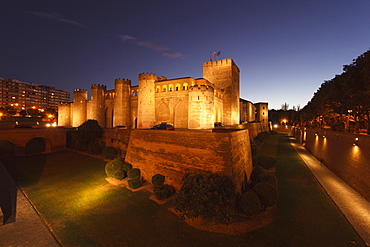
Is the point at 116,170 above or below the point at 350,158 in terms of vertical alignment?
below

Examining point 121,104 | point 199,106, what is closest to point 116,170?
point 199,106

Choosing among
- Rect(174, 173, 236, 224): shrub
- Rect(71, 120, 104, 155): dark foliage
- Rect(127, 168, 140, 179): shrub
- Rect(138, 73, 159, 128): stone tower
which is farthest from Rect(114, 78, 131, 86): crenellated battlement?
Rect(174, 173, 236, 224): shrub

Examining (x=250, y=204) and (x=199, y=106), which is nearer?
(x=250, y=204)

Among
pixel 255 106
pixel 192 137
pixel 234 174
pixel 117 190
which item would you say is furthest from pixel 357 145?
pixel 255 106

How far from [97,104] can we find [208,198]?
119 ft

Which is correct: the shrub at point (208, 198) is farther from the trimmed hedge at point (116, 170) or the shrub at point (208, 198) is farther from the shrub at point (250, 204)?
the trimmed hedge at point (116, 170)

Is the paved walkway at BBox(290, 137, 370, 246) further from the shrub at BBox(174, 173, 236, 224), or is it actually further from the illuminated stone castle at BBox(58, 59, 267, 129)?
the illuminated stone castle at BBox(58, 59, 267, 129)

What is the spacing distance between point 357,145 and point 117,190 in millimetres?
20184

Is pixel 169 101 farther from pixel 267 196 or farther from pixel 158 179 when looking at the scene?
pixel 267 196

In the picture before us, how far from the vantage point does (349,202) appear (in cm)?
1202

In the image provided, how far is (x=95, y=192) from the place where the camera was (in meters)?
13.3

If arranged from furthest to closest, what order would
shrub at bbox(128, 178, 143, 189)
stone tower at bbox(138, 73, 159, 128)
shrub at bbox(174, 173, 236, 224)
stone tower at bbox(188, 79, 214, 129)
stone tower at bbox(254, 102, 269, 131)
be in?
stone tower at bbox(254, 102, 269, 131) → stone tower at bbox(138, 73, 159, 128) → stone tower at bbox(188, 79, 214, 129) → shrub at bbox(128, 178, 143, 189) → shrub at bbox(174, 173, 236, 224)

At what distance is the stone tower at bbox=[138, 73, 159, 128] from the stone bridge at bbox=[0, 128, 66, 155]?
1227cm

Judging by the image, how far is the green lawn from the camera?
27.7ft
